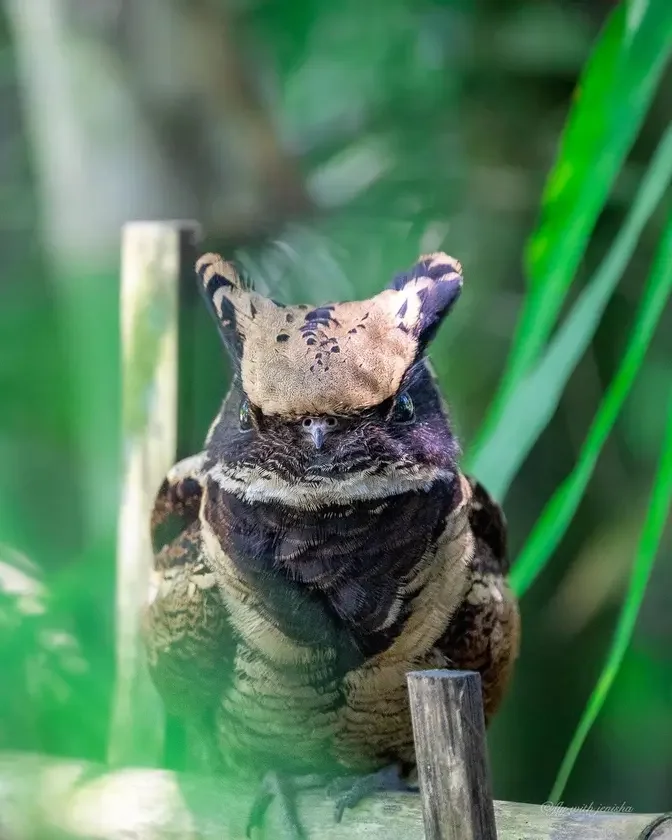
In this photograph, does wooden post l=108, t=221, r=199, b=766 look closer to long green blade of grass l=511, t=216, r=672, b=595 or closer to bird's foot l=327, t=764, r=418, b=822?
bird's foot l=327, t=764, r=418, b=822

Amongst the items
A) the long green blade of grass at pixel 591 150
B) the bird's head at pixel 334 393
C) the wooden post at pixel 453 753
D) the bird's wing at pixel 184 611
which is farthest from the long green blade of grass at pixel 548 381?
the wooden post at pixel 453 753

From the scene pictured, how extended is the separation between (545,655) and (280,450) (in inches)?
55.7

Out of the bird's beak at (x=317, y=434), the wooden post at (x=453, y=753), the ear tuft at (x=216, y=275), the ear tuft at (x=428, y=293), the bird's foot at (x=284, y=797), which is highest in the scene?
the ear tuft at (x=216, y=275)

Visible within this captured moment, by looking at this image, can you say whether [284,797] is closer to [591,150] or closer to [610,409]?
[610,409]

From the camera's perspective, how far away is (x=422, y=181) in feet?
6.75

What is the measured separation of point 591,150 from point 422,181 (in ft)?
2.53

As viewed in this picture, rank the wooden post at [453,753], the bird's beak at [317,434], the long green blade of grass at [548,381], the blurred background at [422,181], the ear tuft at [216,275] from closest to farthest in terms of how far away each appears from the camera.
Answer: the wooden post at [453,753]
the bird's beak at [317,434]
the ear tuft at [216,275]
the long green blade of grass at [548,381]
the blurred background at [422,181]

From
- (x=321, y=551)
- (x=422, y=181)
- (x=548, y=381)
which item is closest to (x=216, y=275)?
(x=321, y=551)

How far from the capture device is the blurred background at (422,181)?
1.90 meters

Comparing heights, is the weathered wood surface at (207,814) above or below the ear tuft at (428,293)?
below

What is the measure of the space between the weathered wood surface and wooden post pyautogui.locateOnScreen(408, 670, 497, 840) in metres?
0.21

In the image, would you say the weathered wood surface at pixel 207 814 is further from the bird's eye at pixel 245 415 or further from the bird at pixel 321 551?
the bird's eye at pixel 245 415

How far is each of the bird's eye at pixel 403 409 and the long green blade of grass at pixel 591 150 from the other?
0.86 feet

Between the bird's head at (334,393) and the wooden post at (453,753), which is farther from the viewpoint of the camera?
the bird's head at (334,393)
